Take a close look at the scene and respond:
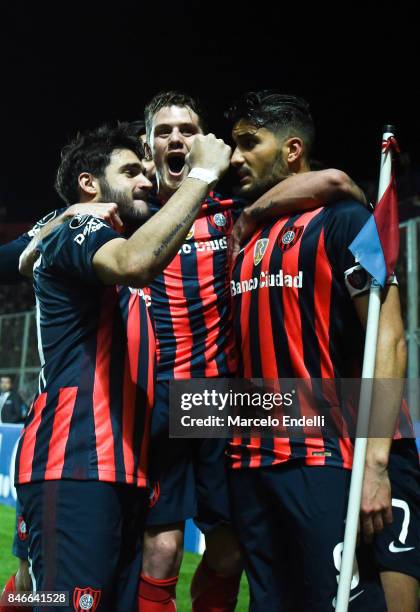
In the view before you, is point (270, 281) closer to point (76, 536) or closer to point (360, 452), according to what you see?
point (360, 452)

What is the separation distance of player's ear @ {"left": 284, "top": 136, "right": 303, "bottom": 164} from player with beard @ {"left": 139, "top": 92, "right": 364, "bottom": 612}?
0.16 metres

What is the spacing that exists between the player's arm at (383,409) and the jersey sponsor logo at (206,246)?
868mm

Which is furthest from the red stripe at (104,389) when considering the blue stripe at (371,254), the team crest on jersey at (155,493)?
the blue stripe at (371,254)

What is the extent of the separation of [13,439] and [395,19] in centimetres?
650

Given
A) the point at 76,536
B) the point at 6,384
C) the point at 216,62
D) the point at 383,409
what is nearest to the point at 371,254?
the point at 383,409

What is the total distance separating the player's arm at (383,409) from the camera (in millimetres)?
1869

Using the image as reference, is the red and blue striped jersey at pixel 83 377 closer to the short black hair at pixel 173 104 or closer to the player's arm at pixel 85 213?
the player's arm at pixel 85 213

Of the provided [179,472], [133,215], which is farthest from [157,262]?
[179,472]

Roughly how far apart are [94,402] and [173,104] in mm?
1553

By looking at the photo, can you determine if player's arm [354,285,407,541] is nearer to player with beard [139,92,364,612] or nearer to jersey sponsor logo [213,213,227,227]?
player with beard [139,92,364,612]

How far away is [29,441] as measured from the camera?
6.63 ft

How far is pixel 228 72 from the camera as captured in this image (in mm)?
9242

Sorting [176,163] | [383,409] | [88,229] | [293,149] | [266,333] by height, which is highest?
[176,163]

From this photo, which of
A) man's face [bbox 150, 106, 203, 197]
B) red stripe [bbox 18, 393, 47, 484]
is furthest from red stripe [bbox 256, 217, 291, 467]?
man's face [bbox 150, 106, 203, 197]
